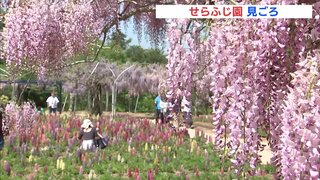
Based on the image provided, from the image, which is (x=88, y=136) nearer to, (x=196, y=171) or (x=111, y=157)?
(x=111, y=157)

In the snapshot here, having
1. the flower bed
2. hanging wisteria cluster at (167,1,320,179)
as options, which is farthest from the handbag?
hanging wisteria cluster at (167,1,320,179)

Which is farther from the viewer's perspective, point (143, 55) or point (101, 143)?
point (143, 55)

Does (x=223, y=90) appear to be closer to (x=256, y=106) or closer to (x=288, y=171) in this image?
(x=256, y=106)

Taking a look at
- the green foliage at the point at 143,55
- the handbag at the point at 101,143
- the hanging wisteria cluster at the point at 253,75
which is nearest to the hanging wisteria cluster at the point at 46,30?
the handbag at the point at 101,143

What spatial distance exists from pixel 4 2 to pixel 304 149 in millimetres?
6787

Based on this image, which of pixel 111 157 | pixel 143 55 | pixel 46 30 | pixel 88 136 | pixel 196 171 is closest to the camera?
pixel 46 30

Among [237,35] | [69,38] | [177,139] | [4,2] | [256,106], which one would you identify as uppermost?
[4,2]

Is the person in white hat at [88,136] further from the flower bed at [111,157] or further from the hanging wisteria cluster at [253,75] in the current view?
the hanging wisteria cluster at [253,75]

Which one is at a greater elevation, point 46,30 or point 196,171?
point 46,30

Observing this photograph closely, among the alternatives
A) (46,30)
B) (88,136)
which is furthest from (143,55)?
(46,30)

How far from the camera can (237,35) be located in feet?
10.9

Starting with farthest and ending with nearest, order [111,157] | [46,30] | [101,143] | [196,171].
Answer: [101,143]
[111,157]
[196,171]
[46,30]

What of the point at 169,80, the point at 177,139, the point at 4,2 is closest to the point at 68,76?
the point at 177,139

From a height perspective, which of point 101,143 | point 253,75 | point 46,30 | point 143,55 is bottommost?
point 101,143
